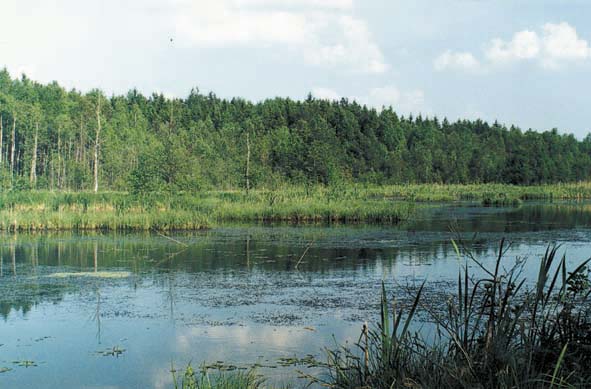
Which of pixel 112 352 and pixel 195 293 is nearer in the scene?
pixel 112 352

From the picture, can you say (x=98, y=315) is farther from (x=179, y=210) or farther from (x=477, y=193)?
(x=477, y=193)

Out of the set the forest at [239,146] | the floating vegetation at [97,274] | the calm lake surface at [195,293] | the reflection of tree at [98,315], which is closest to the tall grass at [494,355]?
the calm lake surface at [195,293]

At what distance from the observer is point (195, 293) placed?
11828 mm

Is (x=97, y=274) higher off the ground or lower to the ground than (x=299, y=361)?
higher

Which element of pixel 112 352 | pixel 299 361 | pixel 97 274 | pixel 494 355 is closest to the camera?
pixel 494 355

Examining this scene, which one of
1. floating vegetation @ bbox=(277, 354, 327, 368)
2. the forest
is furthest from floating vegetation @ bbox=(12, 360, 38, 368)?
the forest

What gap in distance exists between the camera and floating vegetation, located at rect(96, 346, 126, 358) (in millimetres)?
8090

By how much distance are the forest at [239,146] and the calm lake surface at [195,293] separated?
10586 mm

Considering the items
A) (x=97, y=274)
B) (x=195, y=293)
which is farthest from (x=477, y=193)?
(x=195, y=293)

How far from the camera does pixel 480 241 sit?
19094 mm

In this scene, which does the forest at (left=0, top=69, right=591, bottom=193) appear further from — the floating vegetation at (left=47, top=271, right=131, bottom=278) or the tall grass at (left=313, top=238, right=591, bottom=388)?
the tall grass at (left=313, top=238, right=591, bottom=388)

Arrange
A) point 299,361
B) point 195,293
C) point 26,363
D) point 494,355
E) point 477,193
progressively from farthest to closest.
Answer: point 477,193, point 195,293, point 26,363, point 299,361, point 494,355

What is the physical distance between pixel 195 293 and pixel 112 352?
369 centimetres

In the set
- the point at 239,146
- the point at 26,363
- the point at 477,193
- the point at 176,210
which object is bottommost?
the point at 26,363
